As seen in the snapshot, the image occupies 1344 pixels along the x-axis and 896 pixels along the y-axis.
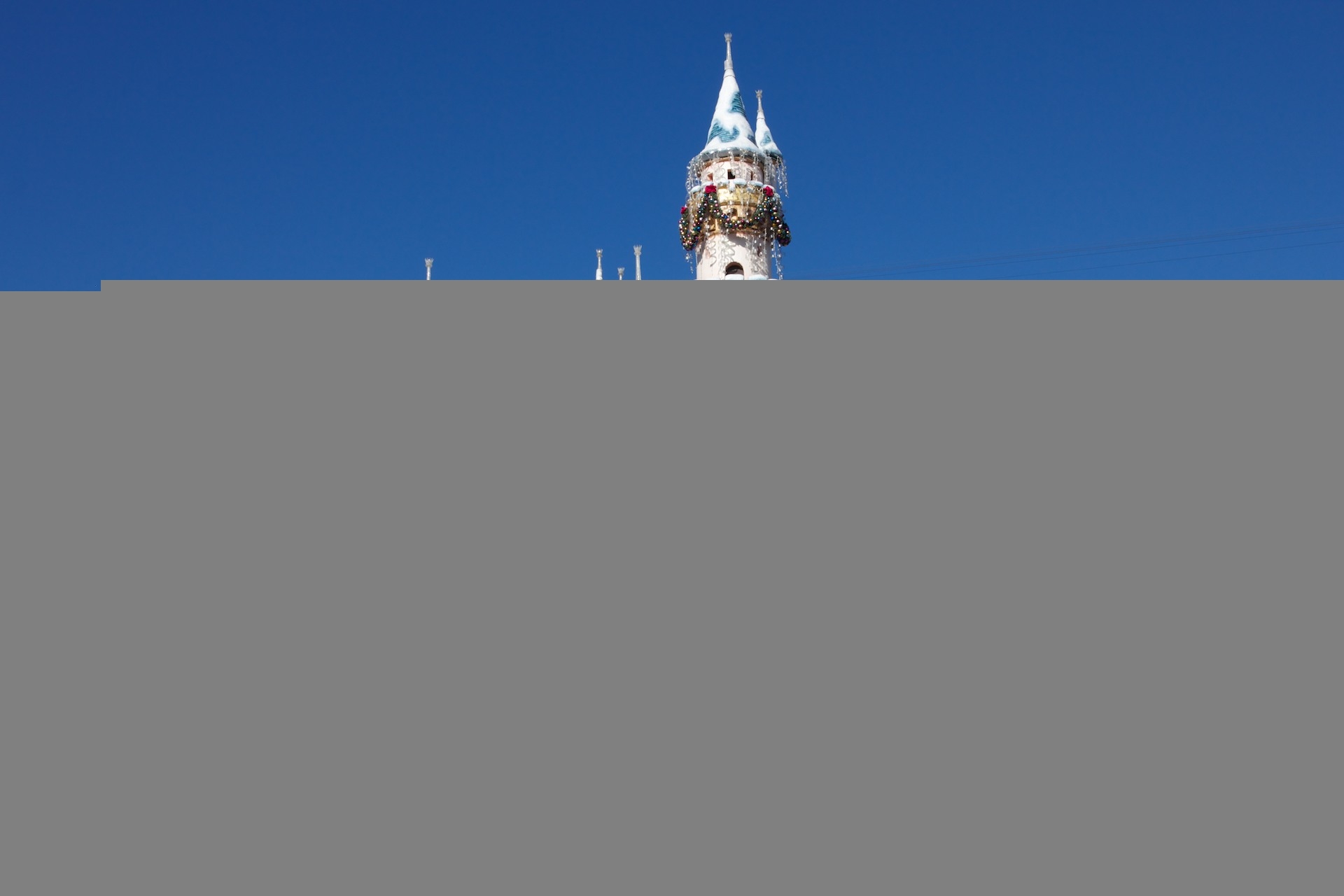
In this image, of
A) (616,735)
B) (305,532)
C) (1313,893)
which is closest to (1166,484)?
(1313,893)

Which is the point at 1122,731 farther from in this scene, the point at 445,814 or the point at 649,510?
the point at 445,814

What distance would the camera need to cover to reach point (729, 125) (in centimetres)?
2170

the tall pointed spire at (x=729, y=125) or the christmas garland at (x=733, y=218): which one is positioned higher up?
the tall pointed spire at (x=729, y=125)

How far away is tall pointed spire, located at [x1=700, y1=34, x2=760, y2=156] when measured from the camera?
70.1 feet

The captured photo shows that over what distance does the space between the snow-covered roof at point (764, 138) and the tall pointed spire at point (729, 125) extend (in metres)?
0.37

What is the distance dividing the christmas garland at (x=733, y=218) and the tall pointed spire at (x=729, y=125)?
1.15 metres

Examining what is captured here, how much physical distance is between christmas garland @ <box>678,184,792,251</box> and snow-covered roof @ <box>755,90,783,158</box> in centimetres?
132

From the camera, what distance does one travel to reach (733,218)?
808 inches

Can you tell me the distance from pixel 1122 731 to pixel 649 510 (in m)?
2.54

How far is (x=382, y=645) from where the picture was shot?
4.02 meters

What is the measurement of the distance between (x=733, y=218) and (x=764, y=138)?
3.60 metres

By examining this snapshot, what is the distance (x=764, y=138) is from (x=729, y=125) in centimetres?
135

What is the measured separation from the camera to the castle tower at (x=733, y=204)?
2058 centimetres

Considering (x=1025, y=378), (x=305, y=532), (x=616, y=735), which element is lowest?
(x=616, y=735)
